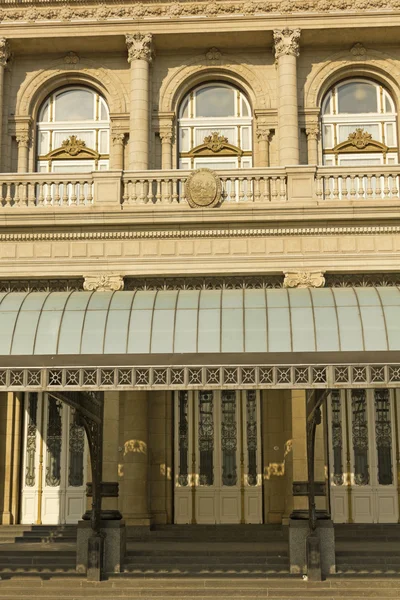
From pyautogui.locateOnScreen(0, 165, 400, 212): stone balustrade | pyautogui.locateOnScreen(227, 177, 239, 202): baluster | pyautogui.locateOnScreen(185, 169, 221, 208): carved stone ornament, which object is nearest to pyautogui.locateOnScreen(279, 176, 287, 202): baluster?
pyautogui.locateOnScreen(0, 165, 400, 212): stone balustrade

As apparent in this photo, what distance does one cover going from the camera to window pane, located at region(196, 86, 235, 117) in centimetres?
2531

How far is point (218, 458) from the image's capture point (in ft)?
74.3

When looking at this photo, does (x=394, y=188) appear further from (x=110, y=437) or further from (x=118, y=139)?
(x=110, y=437)

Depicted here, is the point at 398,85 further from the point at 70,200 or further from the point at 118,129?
the point at 70,200

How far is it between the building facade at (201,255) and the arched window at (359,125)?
0.05 m

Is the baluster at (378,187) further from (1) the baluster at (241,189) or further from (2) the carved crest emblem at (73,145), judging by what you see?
(2) the carved crest emblem at (73,145)

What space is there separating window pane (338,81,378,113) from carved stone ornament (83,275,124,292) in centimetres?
935

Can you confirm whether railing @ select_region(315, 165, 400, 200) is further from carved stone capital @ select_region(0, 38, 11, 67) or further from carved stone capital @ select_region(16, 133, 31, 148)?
carved stone capital @ select_region(0, 38, 11, 67)

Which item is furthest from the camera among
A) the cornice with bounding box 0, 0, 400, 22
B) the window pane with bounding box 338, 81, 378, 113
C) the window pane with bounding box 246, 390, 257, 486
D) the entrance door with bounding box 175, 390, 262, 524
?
the window pane with bounding box 338, 81, 378, 113

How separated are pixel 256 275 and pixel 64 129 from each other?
28.2ft

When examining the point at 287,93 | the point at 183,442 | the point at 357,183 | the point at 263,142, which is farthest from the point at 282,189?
the point at 183,442

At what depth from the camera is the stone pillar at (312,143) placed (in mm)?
24420

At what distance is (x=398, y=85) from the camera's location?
81.2 feet

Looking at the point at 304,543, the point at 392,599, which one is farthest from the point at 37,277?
the point at 392,599
